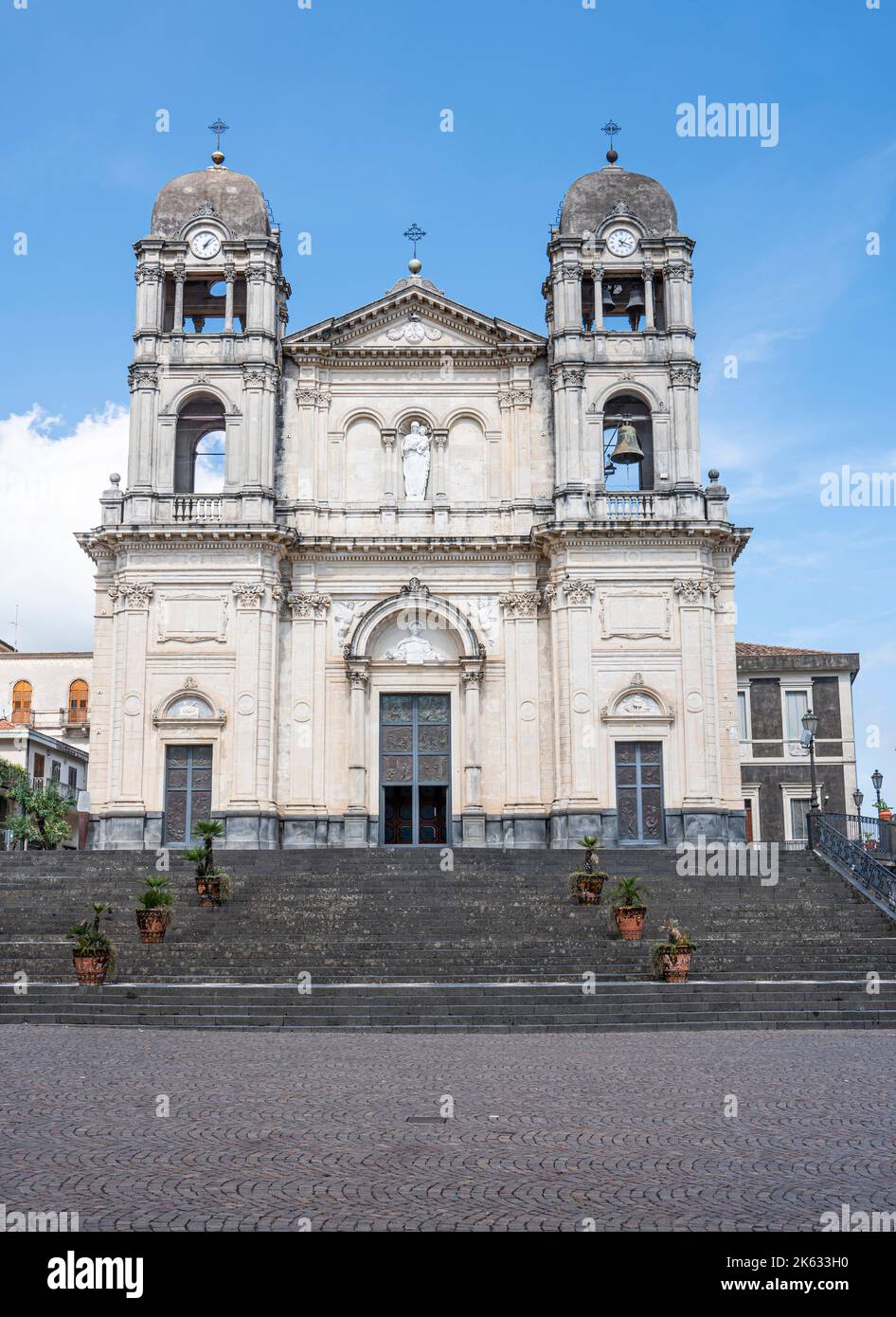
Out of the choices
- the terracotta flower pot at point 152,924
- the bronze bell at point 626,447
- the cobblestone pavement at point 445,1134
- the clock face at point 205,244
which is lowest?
the cobblestone pavement at point 445,1134

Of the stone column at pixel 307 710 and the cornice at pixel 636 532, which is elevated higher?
the cornice at pixel 636 532

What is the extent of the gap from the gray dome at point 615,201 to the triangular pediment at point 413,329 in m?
3.57

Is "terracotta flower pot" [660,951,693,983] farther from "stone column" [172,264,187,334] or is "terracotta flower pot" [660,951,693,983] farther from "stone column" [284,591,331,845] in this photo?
"stone column" [172,264,187,334]

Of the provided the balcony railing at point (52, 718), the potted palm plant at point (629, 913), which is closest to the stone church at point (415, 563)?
the potted palm plant at point (629, 913)

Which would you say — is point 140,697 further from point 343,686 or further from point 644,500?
point 644,500

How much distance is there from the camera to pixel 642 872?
94.8ft

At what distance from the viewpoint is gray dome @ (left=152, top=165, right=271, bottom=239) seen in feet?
123

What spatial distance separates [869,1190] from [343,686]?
92.7ft

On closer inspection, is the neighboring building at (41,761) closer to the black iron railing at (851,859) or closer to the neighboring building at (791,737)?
the neighboring building at (791,737)

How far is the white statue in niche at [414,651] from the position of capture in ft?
119

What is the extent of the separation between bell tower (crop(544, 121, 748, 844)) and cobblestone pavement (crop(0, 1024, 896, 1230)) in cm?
1790

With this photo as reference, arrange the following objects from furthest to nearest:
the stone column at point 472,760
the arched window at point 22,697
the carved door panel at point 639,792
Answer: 1. the arched window at point 22,697
2. the stone column at point 472,760
3. the carved door panel at point 639,792

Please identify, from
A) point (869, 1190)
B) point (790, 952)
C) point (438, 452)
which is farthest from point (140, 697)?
point (869, 1190)

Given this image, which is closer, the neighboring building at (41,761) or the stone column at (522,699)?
the stone column at (522,699)
